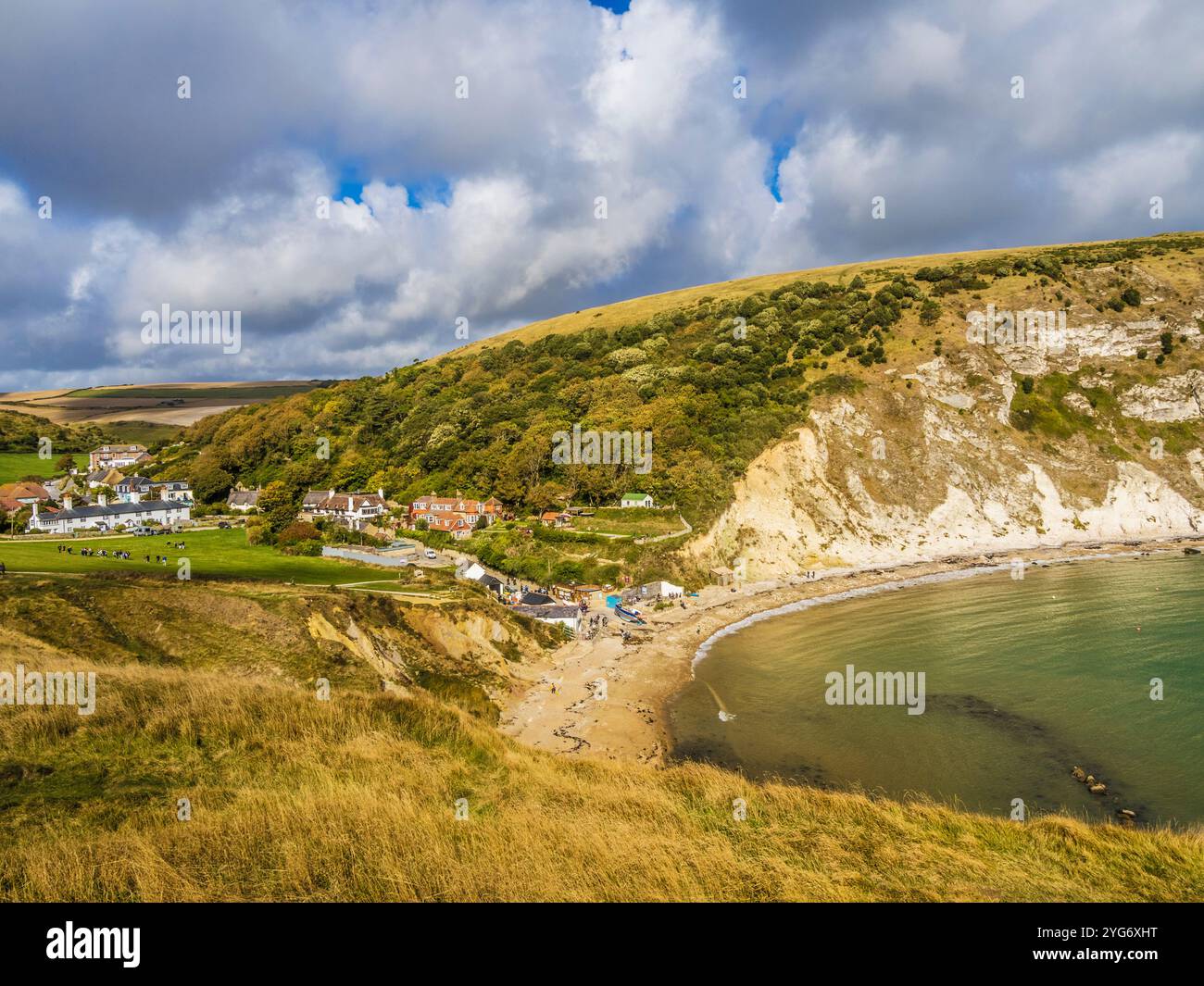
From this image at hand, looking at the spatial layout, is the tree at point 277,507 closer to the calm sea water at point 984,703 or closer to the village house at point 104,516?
the village house at point 104,516

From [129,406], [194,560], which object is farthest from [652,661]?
[129,406]

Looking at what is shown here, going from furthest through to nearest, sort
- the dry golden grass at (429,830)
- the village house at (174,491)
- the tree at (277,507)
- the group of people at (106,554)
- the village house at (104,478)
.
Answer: the village house at (104,478)
the village house at (174,491)
the tree at (277,507)
the group of people at (106,554)
the dry golden grass at (429,830)

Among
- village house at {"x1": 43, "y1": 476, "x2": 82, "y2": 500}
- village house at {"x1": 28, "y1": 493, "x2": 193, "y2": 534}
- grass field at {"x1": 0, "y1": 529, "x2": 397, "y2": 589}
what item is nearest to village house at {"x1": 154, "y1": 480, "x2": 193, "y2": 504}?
village house at {"x1": 43, "y1": 476, "x2": 82, "y2": 500}

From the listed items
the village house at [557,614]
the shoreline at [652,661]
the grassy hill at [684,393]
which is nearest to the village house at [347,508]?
the grassy hill at [684,393]

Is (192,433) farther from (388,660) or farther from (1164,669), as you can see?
(1164,669)

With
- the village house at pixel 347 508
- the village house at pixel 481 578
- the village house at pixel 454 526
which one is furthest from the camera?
the village house at pixel 347 508
